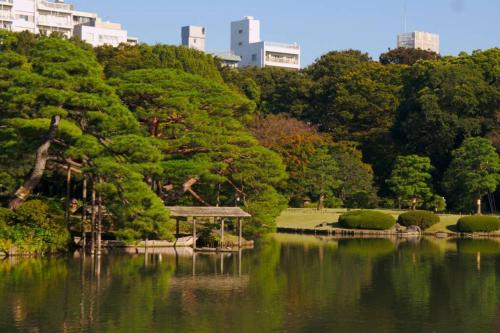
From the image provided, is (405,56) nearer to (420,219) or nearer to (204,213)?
(420,219)

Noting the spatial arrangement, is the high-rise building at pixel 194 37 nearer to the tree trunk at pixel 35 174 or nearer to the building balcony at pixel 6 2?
the building balcony at pixel 6 2

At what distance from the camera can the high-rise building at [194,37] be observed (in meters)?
149

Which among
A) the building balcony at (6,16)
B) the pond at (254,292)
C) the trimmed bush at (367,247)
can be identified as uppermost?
the building balcony at (6,16)

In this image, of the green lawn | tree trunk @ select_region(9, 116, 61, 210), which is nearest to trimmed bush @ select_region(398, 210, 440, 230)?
the green lawn

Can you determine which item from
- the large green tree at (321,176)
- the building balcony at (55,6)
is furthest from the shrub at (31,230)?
the building balcony at (55,6)

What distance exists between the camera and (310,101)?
87188 millimetres

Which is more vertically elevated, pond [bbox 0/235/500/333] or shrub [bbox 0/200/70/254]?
shrub [bbox 0/200/70/254]

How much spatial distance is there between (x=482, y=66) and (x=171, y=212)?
133ft

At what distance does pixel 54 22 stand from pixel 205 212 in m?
81.9

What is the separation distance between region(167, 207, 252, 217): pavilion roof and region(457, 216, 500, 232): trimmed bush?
19274 mm

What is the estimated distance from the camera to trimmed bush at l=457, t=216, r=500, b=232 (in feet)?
186

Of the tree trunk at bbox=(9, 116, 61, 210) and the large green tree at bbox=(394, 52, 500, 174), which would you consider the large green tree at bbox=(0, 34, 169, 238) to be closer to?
the tree trunk at bbox=(9, 116, 61, 210)

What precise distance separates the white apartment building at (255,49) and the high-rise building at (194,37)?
16.8ft

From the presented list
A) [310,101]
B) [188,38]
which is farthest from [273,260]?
[188,38]
